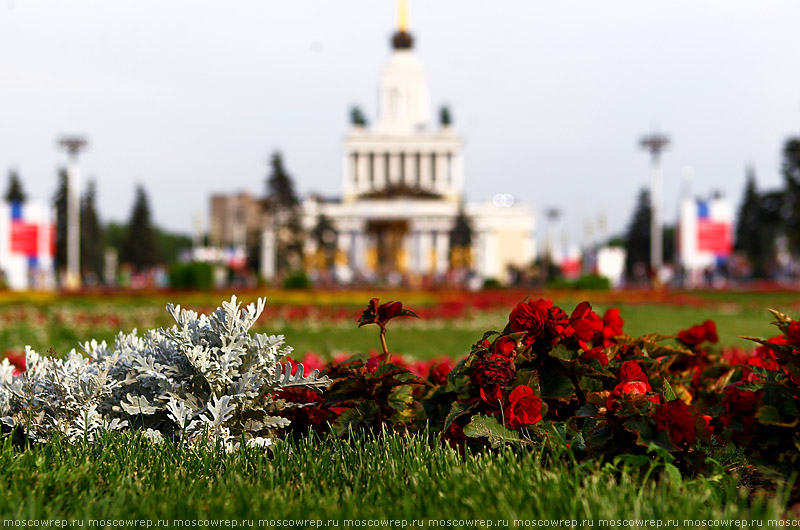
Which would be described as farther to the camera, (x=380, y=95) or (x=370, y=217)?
(x=380, y=95)

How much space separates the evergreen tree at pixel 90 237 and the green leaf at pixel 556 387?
54311 mm

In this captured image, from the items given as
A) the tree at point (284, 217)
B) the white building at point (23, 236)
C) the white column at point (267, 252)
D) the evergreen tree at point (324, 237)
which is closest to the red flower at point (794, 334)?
the white building at point (23, 236)

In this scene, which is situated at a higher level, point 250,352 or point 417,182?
point 417,182

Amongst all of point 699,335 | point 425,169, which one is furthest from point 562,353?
point 425,169

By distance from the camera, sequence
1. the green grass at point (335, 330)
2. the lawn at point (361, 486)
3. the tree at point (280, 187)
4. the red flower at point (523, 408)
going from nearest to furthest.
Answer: the lawn at point (361, 486) → the red flower at point (523, 408) → the green grass at point (335, 330) → the tree at point (280, 187)

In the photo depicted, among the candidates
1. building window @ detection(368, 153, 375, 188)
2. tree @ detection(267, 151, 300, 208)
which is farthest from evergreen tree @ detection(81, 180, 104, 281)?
building window @ detection(368, 153, 375, 188)

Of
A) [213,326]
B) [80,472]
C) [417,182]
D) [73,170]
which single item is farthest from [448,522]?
[417,182]

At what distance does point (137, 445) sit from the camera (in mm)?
2668

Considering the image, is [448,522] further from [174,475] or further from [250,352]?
[250,352]

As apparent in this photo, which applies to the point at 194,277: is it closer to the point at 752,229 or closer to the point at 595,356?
the point at 595,356

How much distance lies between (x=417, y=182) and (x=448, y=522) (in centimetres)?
7170

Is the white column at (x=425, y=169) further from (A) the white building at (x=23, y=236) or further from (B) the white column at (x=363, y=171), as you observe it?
(A) the white building at (x=23, y=236)

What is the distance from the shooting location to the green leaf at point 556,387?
9.00 ft

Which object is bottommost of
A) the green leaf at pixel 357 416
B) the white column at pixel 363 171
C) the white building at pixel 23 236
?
the green leaf at pixel 357 416
